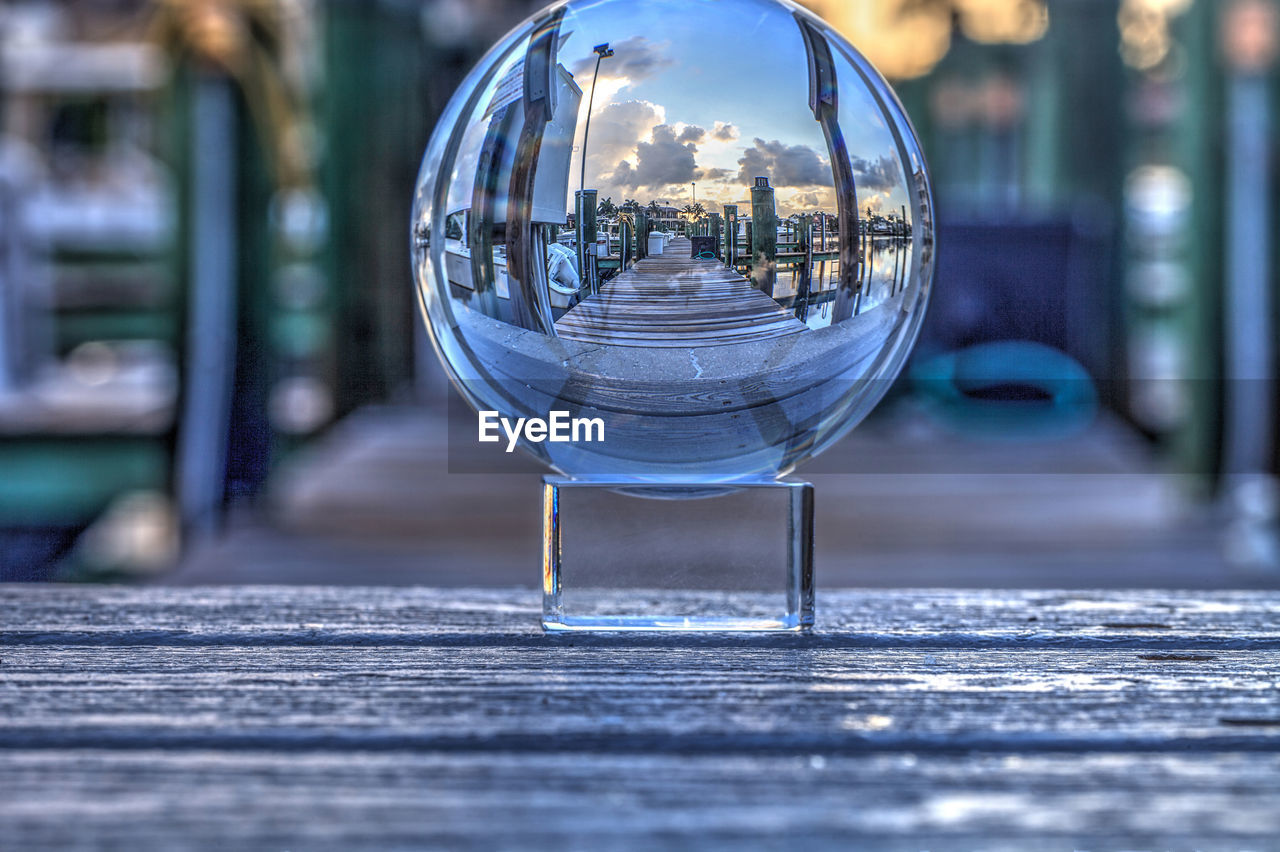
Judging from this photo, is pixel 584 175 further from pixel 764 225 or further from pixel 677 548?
pixel 677 548

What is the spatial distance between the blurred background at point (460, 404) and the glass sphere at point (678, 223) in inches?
77.5

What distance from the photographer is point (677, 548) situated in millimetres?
722

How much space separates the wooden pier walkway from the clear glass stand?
3.9 inches

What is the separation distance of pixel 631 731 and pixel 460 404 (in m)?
4.01

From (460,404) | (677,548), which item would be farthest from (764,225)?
(460,404)

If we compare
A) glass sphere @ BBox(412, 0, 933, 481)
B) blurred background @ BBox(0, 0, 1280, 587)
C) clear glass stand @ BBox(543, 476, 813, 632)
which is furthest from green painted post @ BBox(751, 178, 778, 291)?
blurred background @ BBox(0, 0, 1280, 587)

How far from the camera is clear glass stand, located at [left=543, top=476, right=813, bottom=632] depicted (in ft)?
2.34

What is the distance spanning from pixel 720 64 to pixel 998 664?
12.9 inches

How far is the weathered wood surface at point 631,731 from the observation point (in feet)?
1.39

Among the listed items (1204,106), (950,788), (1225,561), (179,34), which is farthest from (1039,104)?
(950,788)

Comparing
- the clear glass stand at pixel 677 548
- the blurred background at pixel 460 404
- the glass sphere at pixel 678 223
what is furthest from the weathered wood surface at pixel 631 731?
the blurred background at pixel 460 404

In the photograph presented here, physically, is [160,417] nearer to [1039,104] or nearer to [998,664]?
[998,664]

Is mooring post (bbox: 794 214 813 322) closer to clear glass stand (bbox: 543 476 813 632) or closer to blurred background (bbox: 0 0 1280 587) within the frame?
clear glass stand (bbox: 543 476 813 632)

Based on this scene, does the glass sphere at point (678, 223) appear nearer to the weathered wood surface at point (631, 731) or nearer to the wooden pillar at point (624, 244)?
the wooden pillar at point (624, 244)
